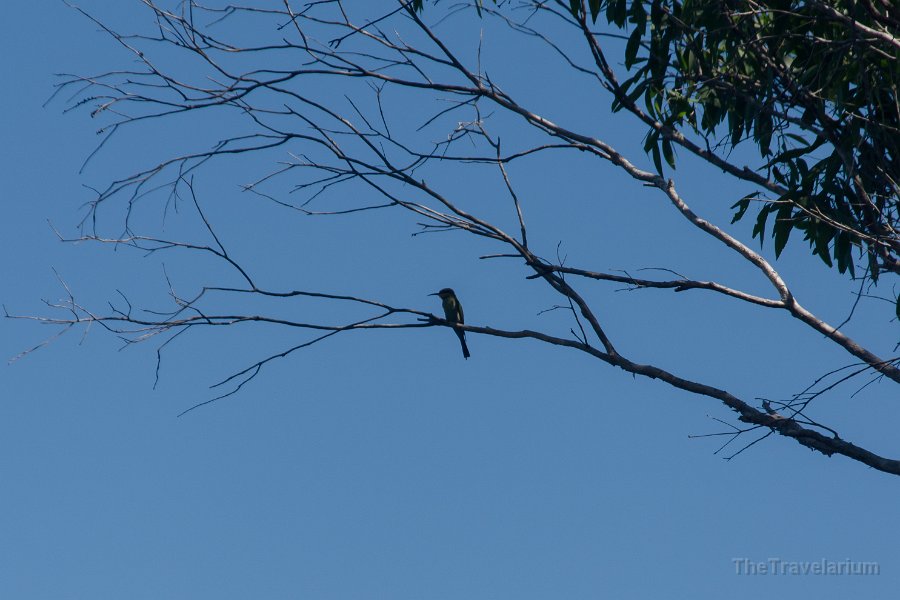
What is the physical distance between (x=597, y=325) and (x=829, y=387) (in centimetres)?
134

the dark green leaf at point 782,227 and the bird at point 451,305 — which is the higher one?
the bird at point 451,305

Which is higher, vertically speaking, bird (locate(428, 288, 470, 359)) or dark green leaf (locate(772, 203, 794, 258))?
bird (locate(428, 288, 470, 359))

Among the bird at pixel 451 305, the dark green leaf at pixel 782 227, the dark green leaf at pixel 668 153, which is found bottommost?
the dark green leaf at pixel 782 227

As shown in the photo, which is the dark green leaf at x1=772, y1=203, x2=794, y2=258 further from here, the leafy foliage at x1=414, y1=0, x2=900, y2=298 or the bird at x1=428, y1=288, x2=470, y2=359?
the bird at x1=428, y1=288, x2=470, y2=359

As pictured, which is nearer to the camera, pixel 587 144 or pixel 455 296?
pixel 587 144

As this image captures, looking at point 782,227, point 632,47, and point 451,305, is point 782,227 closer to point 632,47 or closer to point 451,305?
point 632,47

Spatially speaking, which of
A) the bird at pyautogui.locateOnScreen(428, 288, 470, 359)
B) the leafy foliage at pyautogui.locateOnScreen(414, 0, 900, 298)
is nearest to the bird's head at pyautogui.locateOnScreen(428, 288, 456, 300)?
the bird at pyautogui.locateOnScreen(428, 288, 470, 359)

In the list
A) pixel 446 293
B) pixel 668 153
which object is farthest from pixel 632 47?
pixel 446 293

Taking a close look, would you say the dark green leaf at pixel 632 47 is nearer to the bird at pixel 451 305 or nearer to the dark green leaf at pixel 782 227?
the dark green leaf at pixel 782 227

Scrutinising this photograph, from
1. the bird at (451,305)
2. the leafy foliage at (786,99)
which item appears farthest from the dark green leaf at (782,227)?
the bird at (451,305)

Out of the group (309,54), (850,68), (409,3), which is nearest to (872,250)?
(850,68)

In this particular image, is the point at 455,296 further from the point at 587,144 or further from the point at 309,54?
the point at 309,54

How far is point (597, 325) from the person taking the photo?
607cm

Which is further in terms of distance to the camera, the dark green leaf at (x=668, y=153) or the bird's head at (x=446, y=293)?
the bird's head at (x=446, y=293)
